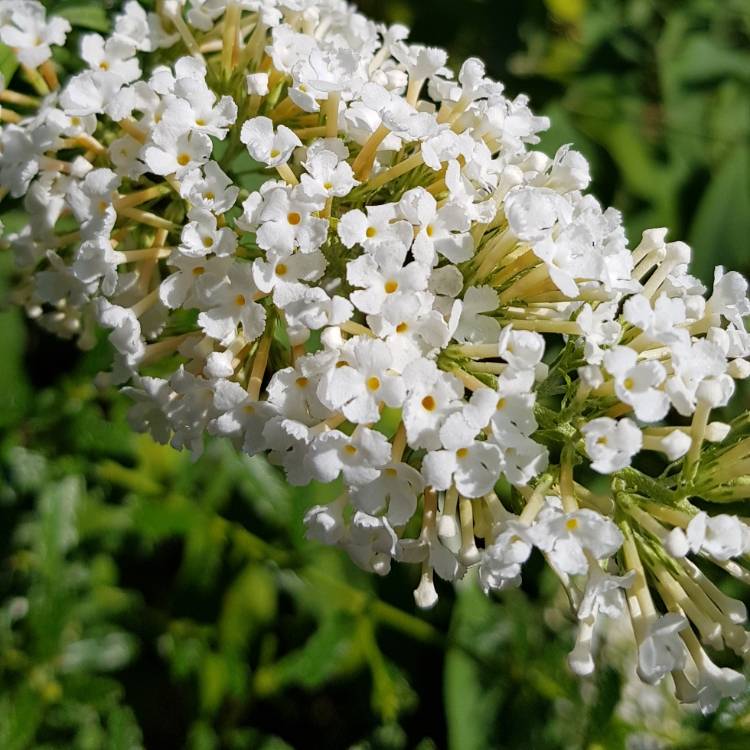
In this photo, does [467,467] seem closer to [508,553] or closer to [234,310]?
[508,553]

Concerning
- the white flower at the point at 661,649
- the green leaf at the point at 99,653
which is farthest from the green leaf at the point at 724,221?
the green leaf at the point at 99,653

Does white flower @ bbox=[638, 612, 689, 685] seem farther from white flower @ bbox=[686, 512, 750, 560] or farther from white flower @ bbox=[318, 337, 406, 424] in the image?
white flower @ bbox=[318, 337, 406, 424]

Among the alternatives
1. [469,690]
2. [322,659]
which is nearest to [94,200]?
[322,659]

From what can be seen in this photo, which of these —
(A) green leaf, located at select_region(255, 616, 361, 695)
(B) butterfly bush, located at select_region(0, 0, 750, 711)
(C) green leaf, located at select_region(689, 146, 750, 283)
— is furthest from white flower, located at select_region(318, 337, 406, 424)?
(C) green leaf, located at select_region(689, 146, 750, 283)

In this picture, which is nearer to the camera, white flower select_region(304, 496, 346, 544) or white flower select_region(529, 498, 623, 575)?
white flower select_region(529, 498, 623, 575)

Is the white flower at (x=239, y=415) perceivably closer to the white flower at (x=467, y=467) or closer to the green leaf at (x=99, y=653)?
the white flower at (x=467, y=467)

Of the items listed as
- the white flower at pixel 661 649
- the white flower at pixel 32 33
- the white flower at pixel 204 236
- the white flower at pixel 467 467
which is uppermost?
the white flower at pixel 32 33
